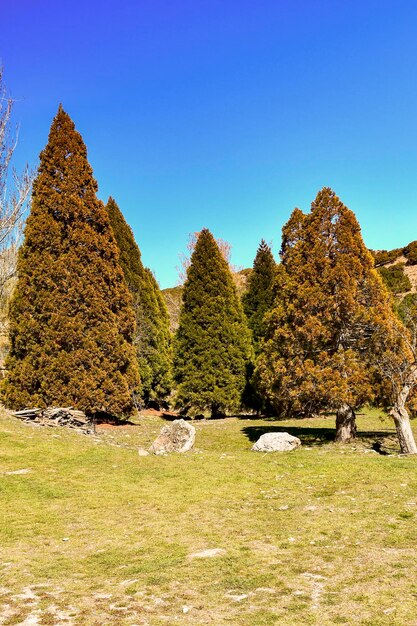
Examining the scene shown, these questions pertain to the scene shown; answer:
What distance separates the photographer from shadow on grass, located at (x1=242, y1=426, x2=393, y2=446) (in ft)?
48.1

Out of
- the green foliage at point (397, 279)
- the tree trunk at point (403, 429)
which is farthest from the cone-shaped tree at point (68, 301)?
the green foliage at point (397, 279)

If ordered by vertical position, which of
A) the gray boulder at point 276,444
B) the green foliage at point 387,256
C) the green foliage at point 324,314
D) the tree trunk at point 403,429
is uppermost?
the green foliage at point 387,256

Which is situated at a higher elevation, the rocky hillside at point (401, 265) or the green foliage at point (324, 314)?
the rocky hillside at point (401, 265)

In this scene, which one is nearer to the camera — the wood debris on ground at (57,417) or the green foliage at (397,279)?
the wood debris on ground at (57,417)

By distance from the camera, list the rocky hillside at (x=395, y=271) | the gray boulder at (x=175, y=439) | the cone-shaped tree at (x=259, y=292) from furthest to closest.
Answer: the rocky hillside at (x=395, y=271) < the cone-shaped tree at (x=259, y=292) < the gray boulder at (x=175, y=439)

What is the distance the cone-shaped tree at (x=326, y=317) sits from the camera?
12.7m

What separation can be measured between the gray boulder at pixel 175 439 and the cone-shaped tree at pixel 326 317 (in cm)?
290

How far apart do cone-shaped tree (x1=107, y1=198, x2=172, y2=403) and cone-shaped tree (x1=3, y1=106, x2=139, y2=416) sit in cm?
767

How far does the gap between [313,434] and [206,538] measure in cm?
1104

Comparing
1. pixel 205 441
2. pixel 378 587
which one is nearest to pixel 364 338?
pixel 205 441

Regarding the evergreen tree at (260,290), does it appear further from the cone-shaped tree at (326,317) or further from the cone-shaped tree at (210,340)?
the cone-shaped tree at (326,317)

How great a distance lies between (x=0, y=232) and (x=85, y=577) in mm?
17699

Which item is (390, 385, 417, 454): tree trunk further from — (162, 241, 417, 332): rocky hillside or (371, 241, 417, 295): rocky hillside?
(371, 241, 417, 295): rocky hillside

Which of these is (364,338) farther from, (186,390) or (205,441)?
(186,390)
